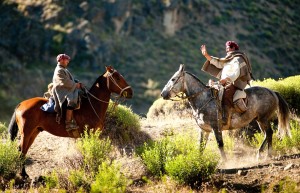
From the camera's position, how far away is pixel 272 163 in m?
9.95

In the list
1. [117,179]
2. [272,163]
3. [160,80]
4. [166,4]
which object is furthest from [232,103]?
[166,4]

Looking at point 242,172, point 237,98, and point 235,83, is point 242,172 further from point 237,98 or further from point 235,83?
point 235,83

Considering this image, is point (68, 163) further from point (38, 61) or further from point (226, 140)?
point (38, 61)

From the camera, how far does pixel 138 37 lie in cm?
6544

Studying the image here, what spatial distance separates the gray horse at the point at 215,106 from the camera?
10.4 m

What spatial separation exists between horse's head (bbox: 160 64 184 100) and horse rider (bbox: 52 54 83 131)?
1.89 metres

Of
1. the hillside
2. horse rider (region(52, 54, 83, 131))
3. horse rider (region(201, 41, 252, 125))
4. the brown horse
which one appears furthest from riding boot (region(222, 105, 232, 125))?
the hillside

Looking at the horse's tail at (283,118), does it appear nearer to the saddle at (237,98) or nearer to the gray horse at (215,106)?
the gray horse at (215,106)

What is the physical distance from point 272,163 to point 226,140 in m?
2.62

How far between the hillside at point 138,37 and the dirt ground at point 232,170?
133ft

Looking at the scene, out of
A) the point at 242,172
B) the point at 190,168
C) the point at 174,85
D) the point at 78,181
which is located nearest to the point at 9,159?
the point at 78,181

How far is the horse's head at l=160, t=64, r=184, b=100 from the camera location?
10320 mm

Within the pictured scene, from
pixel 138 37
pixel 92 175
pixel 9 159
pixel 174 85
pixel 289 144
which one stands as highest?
pixel 138 37

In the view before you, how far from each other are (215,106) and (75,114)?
121 inches
